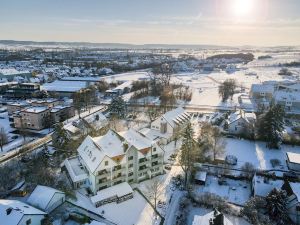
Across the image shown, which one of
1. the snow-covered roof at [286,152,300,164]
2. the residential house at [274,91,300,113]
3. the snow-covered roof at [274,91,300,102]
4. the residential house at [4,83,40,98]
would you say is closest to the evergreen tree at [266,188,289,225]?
the snow-covered roof at [286,152,300,164]

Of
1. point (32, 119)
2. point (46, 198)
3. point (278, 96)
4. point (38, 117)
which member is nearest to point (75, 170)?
point (46, 198)

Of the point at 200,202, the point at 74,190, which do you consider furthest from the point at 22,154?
the point at 200,202

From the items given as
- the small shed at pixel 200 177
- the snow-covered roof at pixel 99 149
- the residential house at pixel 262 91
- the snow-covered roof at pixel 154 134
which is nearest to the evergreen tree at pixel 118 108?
the snow-covered roof at pixel 154 134

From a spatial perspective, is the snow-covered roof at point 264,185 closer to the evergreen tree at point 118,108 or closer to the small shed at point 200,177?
the small shed at point 200,177

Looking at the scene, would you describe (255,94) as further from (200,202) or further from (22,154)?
(22,154)

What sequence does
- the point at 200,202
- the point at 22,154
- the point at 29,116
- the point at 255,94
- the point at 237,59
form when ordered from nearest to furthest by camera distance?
1. the point at 200,202
2. the point at 22,154
3. the point at 29,116
4. the point at 255,94
5. the point at 237,59
